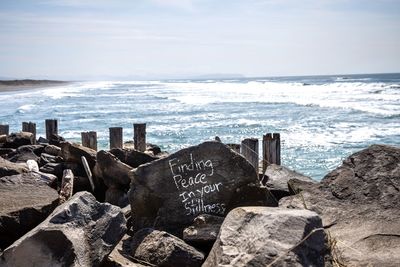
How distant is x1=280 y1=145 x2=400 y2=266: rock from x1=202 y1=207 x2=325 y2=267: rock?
2.48ft

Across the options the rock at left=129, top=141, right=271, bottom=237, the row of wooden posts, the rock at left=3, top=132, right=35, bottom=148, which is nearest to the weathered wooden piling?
the row of wooden posts

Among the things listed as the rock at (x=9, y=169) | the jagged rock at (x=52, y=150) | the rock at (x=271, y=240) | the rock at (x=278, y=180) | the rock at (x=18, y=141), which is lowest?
the rock at (x=18, y=141)

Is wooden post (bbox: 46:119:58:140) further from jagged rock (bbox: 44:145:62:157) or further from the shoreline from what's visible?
the shoreline

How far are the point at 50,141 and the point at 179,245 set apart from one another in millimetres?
8489

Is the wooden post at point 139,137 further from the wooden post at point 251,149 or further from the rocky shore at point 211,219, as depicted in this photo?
the rocky shore at point 211,219

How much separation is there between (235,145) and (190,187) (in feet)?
10.1

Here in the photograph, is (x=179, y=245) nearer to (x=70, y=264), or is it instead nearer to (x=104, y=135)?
(x=70, y=264)

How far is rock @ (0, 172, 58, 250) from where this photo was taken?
218 inches

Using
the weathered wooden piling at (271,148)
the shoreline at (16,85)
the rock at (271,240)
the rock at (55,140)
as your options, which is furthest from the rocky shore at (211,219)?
the shoreline at (16,85)

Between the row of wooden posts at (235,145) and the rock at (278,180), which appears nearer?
the rock at (278,180)

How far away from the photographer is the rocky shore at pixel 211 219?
421 cm

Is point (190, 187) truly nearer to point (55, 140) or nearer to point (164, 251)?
point (164, 251)

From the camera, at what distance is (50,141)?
12.8m

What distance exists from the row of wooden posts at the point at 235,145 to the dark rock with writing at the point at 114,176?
1934 mm
